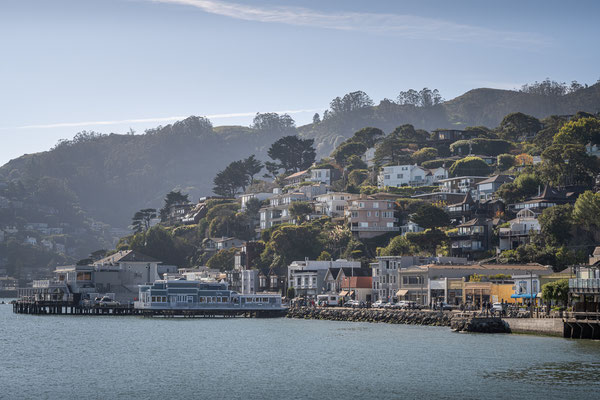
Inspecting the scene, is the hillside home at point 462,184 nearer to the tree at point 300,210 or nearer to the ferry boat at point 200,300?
the tree at point 300,210

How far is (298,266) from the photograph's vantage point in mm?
155250

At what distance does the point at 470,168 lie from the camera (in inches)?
7279

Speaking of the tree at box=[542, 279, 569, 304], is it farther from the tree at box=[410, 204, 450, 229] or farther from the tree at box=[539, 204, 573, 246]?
the tree at box=[410, 204, 450, 229]

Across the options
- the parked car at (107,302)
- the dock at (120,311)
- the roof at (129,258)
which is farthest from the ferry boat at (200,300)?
the roof at (129,258)

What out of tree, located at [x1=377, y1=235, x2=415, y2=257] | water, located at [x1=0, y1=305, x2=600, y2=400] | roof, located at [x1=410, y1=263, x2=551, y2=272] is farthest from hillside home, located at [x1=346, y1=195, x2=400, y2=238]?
water, located at [x1=0, y1=305, x2=600, y2=400]

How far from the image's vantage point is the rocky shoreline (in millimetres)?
92688

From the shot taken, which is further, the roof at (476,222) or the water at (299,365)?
the roof at (476,222)

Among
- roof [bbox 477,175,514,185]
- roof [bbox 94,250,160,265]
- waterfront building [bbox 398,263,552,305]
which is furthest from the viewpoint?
roof [bbox 94,250,160,265]

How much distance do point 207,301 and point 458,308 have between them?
43.0 metres

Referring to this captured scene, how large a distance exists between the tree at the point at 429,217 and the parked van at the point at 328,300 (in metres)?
18.4

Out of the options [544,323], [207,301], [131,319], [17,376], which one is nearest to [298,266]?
[207,301]

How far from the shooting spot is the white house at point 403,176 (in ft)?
622

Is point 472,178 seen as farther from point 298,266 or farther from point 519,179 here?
point 298,266

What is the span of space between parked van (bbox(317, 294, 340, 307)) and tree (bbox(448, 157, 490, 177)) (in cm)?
5042
